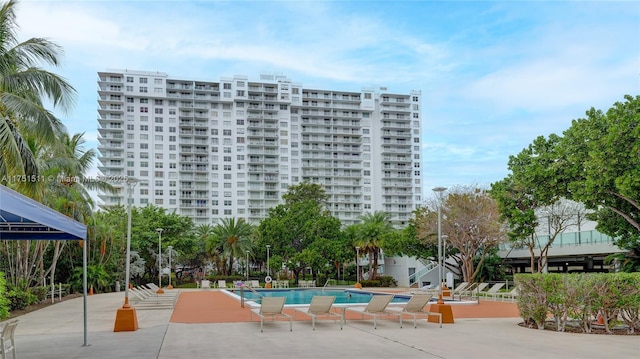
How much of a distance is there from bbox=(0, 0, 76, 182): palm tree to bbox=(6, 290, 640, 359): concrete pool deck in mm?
4787

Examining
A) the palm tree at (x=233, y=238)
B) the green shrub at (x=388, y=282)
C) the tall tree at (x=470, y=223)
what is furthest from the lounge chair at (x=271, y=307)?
the palm tree at (x=233, y=238)

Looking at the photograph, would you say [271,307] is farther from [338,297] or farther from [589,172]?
[338,297]

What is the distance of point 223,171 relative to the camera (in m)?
109

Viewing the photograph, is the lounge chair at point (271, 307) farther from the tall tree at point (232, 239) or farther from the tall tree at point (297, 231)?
the tall tree at point (232, 239)

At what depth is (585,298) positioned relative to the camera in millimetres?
14133

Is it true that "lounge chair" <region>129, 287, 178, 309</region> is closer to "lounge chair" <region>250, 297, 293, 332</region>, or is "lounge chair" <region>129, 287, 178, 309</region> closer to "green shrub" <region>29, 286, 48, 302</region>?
"green shrub" <region>29, 286, 48, 302</region>

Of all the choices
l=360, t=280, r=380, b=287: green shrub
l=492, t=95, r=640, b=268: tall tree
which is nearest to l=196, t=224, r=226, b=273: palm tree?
l=360, t=280, r=380, b=287: green shrub

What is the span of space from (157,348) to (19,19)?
35.3 ft

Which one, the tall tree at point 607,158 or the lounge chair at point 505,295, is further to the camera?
the lounge chair at point 505,295

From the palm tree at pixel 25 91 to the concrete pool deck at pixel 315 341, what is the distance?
15.7 ft

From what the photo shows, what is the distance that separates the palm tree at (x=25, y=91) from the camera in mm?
15586

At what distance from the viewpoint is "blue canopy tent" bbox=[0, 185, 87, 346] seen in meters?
7.64

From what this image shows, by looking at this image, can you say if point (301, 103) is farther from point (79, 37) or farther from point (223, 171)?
point (79, 37)

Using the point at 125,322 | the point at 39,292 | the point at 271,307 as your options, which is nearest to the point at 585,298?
the point at 271,307
